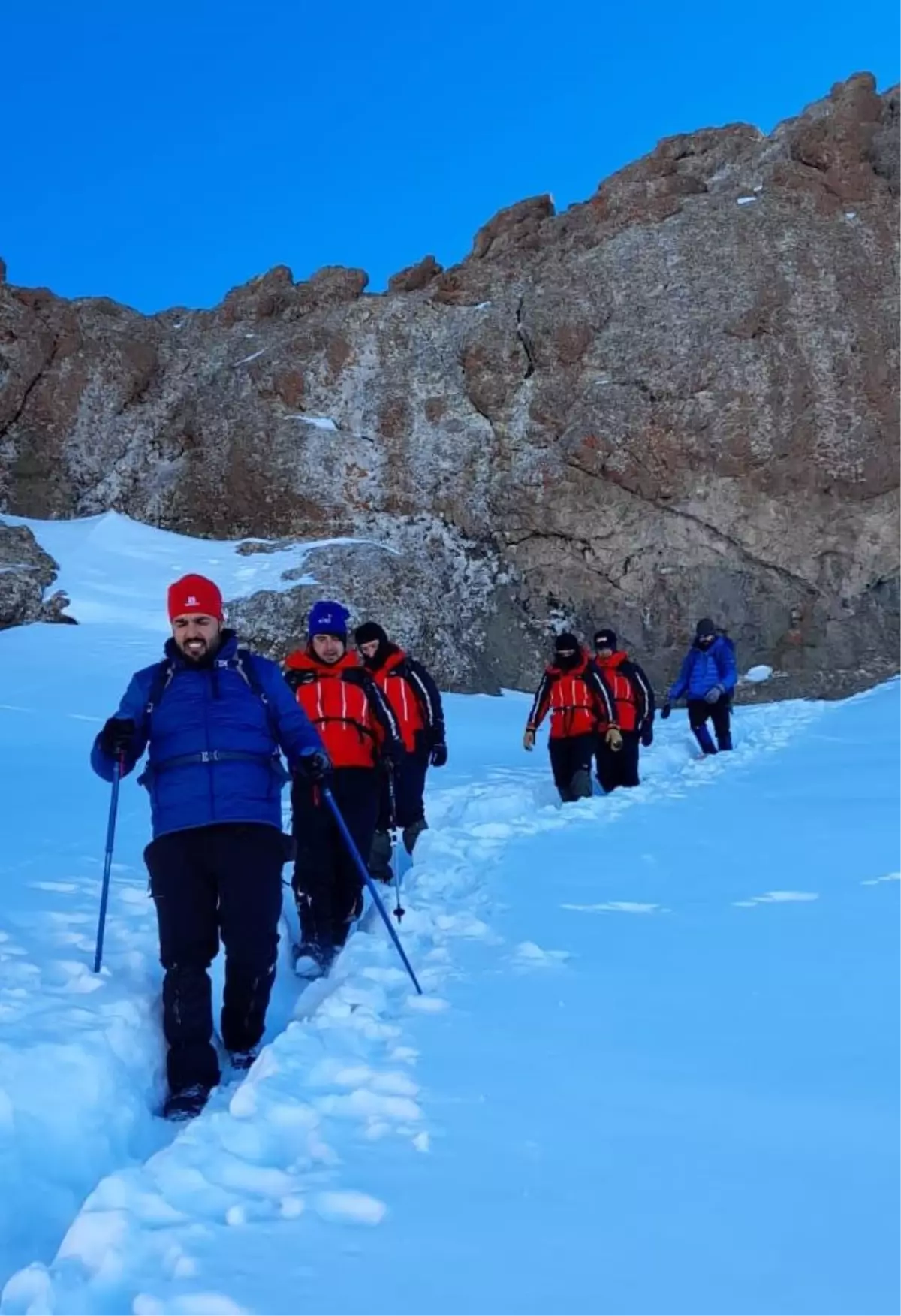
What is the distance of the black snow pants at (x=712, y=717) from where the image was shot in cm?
1439

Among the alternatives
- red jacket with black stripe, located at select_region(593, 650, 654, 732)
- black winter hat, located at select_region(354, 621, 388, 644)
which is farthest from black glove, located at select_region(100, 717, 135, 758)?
red jacket with black stripe, located at select_region(593, 650, 654, 732)

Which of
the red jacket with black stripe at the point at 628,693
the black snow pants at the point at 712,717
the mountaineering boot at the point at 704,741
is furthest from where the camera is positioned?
the mountaineering boot at the point at 704,741

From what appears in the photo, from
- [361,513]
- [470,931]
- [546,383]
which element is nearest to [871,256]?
[546,383]

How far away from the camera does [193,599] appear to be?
4.50m

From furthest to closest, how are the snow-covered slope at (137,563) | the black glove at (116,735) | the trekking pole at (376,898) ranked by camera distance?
the snow-covered slope at (137,563)
the trekking pole at (376,898)
the black glove at (116,735)

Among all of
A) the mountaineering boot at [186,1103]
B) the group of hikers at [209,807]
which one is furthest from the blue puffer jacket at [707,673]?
the mountaineering boot at [186,1103]

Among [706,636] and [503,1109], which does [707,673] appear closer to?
[706,636]

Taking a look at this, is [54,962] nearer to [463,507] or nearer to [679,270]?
[463,507]

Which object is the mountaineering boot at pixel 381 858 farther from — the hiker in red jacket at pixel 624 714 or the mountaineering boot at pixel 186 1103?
the hiker in red jacket at pixel 624 714

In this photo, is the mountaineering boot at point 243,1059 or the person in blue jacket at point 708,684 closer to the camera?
the mountaineering boot at point 243,1059

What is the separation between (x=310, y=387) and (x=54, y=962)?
1180 inches

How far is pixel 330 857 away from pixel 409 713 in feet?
8.39

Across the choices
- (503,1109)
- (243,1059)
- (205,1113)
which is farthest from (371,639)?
(503,1109)

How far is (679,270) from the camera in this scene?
32.0 meters
